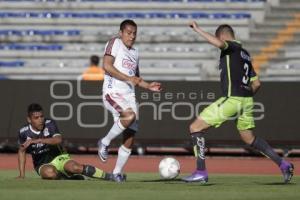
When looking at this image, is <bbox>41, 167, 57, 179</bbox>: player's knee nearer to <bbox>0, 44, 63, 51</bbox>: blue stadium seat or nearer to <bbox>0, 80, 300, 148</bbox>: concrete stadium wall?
<bbox>0, 80, 300, 148</bbox>: concrete stadium wall

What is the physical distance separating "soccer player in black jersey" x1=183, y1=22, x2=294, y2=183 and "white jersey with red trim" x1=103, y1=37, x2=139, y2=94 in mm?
1107

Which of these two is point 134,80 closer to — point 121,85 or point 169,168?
point 121,85

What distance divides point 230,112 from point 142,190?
1.78m

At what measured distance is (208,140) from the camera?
61.9 feet

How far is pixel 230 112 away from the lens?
1105 cm

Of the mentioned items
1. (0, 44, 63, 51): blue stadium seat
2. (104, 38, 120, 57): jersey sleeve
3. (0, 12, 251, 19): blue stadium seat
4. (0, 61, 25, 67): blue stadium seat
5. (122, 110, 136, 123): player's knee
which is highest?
(0, 12, 251, 19): blue stadium seat

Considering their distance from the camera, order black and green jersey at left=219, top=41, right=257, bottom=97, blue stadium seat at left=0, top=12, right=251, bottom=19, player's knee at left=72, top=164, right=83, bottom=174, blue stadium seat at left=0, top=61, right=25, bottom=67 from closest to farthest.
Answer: black and green jersey at left=219, top=41, right=257, bottom=97, player's knee at left=72, top=164, right=83, bottom=174, blue stadium seat at left=0, top=61, right=25, bottom=67, blue stadium seat at left=0, top=12, right=251, bottom=19

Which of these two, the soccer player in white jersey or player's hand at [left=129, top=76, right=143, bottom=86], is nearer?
player's hand at [left=129, top=76, right=143, bottom=86]

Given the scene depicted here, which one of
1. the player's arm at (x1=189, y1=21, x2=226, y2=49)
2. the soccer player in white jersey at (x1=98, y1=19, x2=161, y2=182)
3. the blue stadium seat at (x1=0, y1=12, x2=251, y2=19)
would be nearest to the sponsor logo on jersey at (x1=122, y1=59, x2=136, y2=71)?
the soccer player in white jersey at (x1=98, y1=19, x2=161, y2=182)

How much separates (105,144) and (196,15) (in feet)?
50.0

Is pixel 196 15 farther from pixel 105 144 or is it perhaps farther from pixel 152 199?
pixel 152 199

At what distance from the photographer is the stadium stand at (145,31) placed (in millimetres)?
25781

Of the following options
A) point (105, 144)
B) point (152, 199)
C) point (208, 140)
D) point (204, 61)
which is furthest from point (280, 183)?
point (204, 61)

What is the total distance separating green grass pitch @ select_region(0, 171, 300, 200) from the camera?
9.12 m
